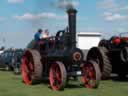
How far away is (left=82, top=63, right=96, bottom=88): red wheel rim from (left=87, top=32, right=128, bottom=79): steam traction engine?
9.50ft

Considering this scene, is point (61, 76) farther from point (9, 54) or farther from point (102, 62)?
point (9, 54)

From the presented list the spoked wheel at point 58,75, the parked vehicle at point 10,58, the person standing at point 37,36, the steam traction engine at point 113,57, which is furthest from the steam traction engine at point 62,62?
the parked vehicle at point 10,58

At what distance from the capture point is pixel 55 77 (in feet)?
41.3

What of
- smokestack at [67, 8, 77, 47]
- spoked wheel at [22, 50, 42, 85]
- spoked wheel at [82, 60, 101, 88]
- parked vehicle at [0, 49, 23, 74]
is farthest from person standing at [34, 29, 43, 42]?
parked vehicle at [0, 49, 23, 74]

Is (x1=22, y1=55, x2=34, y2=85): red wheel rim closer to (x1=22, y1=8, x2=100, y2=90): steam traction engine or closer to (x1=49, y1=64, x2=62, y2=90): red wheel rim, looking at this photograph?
(x1=22, y1=8, x2=100, y2=90): steam traction engine

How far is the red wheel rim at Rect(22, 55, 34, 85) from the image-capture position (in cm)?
1435

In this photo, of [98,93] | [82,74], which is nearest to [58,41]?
[82,74]

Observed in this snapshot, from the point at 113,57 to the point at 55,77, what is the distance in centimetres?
417

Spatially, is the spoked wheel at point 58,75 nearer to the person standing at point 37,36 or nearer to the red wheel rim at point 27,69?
the red wheel rim at point 27,69

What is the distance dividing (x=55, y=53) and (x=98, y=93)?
263cm

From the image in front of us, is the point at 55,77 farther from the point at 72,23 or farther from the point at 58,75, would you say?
the point at 72,23

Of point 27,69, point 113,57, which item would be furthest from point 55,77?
point 113,57

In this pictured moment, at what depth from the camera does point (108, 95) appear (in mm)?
10742

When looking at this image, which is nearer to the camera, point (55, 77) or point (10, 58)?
point (55, 77)
